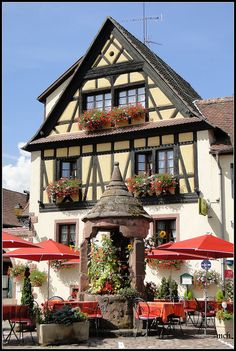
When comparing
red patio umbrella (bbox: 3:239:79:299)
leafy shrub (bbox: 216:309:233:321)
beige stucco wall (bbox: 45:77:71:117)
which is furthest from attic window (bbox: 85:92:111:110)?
leafy shrub (bbox: 216:309:233:321)

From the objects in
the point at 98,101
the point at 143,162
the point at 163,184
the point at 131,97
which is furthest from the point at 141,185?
the point at 98,101

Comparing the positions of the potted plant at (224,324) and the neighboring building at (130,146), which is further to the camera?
the neighboring building at (130,146)

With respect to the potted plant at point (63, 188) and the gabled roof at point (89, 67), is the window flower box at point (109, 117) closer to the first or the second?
the gabled roof at point (89, 67)

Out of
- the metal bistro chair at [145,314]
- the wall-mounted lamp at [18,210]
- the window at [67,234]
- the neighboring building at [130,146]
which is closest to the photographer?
the metal bistro chair at [145,314]

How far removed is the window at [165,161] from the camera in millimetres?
20984

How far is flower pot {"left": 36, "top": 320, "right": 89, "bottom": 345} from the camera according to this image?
10.4m

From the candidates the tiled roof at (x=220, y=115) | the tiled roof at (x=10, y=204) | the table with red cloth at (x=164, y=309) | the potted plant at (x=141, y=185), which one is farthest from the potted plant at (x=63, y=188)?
the table with red cloth at (x=164, y=309)

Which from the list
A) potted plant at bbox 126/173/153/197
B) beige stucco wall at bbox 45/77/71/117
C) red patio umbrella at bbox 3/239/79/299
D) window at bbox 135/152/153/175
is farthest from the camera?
beige stucco wall at bbox 45/77/71/117

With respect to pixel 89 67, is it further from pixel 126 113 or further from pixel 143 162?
pixel 143 162

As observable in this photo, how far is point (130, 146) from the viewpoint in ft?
71.6

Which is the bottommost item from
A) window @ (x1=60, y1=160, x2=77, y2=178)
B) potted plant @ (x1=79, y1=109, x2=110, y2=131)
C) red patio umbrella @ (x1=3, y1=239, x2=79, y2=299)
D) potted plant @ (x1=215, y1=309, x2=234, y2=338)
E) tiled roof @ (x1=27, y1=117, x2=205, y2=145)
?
potted plant @ (x1=215, y1=309, x2=234, y2=338)

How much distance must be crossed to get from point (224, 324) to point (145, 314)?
1734 mm

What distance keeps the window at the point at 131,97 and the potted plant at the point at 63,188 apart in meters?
3.59

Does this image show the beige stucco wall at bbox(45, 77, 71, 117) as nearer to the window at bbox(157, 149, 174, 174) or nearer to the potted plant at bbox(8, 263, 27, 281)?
the window at bbox(157, 149, 174, 174)
